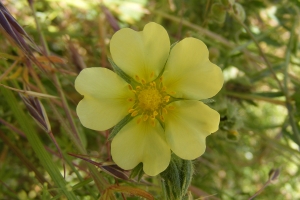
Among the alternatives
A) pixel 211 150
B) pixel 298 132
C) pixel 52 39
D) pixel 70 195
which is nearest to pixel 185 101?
pixel 70 195

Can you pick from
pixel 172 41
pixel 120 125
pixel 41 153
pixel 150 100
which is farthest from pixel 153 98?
pixel 172 41

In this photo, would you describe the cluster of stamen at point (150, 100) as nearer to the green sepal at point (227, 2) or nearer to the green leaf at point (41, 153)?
the green leaf at point (41, 153)

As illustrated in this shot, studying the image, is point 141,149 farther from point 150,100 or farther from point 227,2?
point 227,2

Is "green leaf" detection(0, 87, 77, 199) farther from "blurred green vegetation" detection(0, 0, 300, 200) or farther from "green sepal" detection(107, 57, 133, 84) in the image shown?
"green sepal" detection(107, 57, 133, 84)

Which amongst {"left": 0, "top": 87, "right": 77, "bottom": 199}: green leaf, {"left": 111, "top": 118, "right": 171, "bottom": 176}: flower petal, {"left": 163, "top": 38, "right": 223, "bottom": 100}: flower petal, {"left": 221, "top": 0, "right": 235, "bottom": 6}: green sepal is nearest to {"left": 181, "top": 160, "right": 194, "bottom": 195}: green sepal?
{"left": 111, "top": 118, "right": 171, "bottom": 176}: flower petal

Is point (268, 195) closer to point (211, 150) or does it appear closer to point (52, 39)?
point (211, 150)
